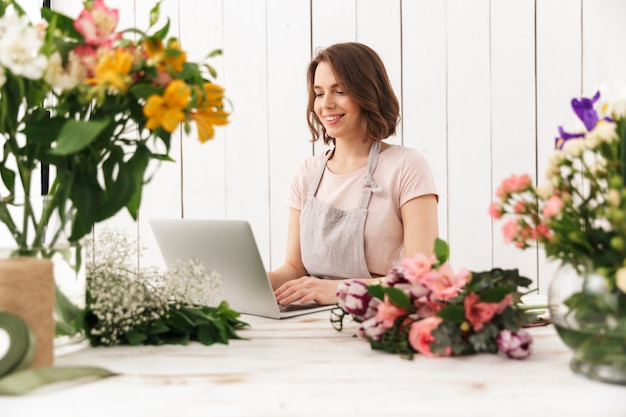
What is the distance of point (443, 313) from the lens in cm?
94

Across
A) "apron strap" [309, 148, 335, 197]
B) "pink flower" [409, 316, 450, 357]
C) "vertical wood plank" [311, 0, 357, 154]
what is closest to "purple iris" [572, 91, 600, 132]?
"pink flower" [409, 316, 450, 357]

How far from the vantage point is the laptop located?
4.25ft

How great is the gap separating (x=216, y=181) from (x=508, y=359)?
85.2 inches

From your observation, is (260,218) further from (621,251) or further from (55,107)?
(621,251)

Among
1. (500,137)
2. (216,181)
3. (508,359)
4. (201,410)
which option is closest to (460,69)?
(500,137)

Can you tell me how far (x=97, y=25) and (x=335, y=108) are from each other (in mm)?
1296

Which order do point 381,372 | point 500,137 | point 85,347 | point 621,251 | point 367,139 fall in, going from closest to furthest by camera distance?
point 621,251 → point 381,372 → point 85,347 → point 367,139 → point 500,137

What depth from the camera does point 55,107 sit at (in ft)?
3.06

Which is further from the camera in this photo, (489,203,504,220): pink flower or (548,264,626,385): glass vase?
(489,203,504,220): pink flower

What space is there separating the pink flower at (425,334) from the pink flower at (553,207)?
234 millimetres

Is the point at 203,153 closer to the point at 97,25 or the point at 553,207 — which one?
the point at 97,25

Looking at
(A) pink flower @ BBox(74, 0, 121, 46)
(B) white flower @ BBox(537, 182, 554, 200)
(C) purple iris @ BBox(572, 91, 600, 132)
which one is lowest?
(B) white flower @ BBox(537, 182, 554, 200)

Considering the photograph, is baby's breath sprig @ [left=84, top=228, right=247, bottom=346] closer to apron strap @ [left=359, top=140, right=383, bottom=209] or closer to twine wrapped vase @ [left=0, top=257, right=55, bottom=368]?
twine wrapped vase @ [left=0, top=257, right=55, bottom=368]

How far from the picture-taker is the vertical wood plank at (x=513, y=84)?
290 cm
